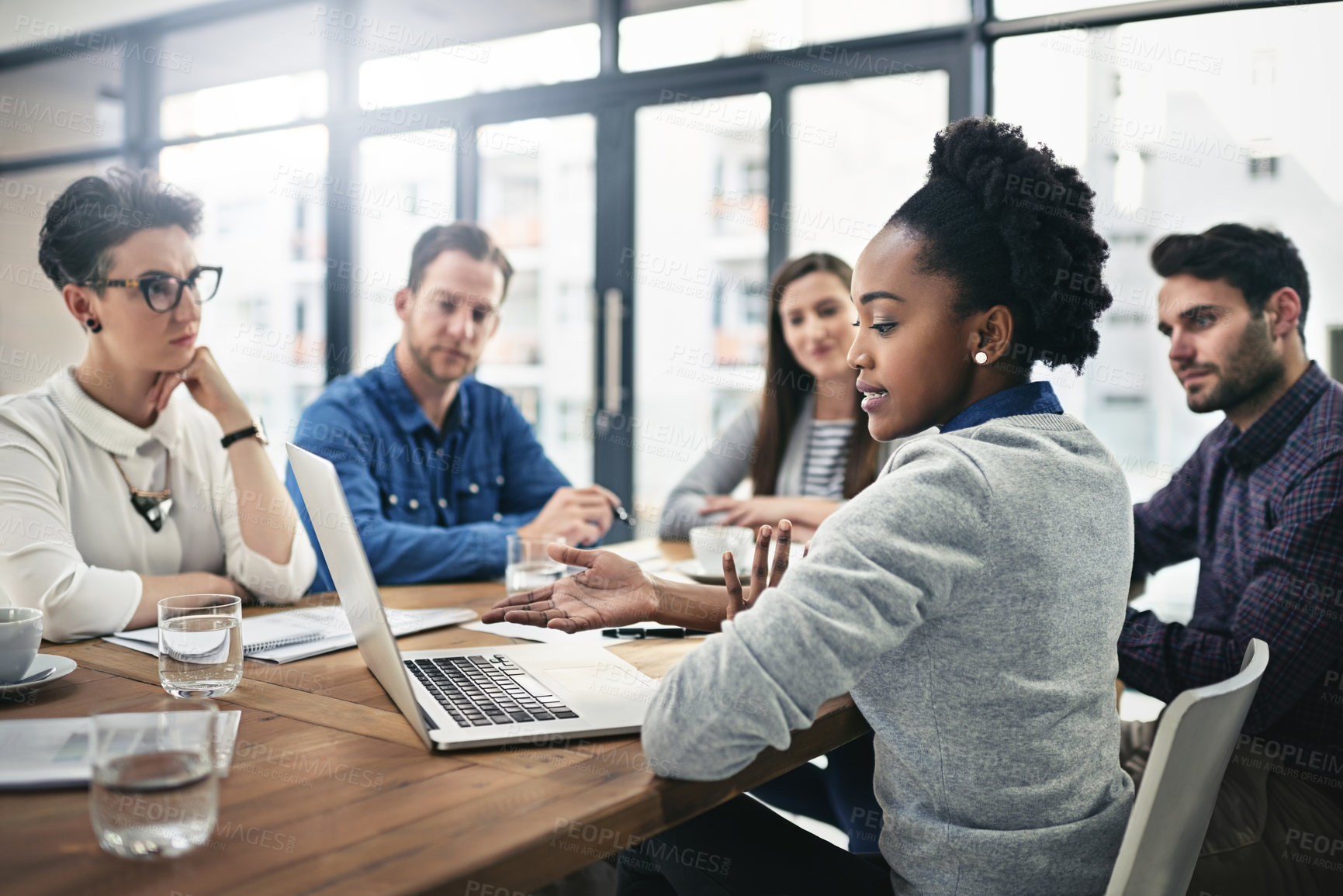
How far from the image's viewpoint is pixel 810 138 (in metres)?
3.59

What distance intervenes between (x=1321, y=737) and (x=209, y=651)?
159cm

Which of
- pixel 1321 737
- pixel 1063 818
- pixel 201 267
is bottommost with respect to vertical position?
pixel 1321 737

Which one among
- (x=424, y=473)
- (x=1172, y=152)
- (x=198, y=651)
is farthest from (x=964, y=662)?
(x=1172, y=152)

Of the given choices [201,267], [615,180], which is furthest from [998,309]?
[615,180]

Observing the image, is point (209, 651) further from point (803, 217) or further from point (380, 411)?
point (803, 217)

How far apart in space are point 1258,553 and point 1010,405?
0.81m

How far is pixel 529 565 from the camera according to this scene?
1.67 m

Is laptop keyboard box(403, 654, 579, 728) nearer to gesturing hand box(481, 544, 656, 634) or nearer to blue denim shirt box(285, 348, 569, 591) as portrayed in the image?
gesturing hand box(481, 544, 656, 634)

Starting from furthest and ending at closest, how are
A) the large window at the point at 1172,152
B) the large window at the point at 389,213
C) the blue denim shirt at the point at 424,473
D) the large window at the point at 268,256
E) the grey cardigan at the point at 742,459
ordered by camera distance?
the large window at the point at 268,256 → the large window at the point at 389,213 → the large window at the point at 1172,152 → the grey cardigan at the point at 742,459 → the blue denim shirt at the point at 424,473

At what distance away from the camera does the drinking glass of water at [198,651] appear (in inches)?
42.6

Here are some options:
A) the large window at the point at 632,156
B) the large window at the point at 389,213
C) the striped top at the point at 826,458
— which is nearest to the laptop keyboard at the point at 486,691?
the striped top at the point at 826,458

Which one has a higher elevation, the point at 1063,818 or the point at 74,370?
the point at 74,370

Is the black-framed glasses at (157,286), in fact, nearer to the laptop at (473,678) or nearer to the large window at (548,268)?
the laptop at (473,678)

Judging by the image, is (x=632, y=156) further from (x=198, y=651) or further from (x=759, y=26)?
(x=198, y=651)
